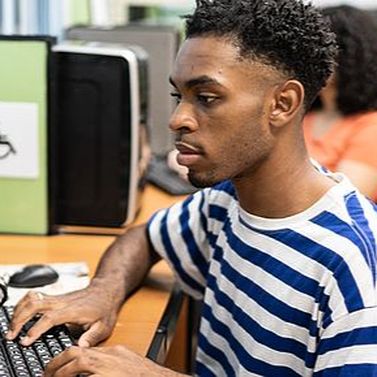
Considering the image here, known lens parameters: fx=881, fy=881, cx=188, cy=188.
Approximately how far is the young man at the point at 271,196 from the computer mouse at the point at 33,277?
0.71 feet

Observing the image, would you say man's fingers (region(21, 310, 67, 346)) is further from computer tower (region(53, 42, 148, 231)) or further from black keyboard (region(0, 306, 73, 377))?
computer tower (region(53, 42, 148, 231))

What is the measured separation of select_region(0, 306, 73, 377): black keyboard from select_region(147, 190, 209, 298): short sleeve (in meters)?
0.36

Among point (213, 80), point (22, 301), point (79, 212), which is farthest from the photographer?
point (79, 212)

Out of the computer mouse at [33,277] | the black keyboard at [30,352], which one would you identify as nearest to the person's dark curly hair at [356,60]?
the computer mouse at [33,277]

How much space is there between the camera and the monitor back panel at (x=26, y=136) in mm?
1753

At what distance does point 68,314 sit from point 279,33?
1.64 feet

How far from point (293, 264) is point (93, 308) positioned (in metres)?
0.34

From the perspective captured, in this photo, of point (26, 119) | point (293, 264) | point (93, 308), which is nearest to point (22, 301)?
point (93, 308)

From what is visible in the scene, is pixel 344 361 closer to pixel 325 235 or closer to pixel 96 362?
pixel 325 235

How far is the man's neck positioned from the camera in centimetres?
119

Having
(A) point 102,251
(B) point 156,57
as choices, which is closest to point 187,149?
(A) point 102,251

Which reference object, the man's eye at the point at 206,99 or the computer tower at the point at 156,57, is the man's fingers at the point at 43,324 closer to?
the man's eye at the point at 206,99

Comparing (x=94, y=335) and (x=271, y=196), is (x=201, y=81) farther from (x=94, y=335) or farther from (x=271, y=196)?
(x=94, y=335)

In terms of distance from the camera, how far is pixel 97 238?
1872mm
